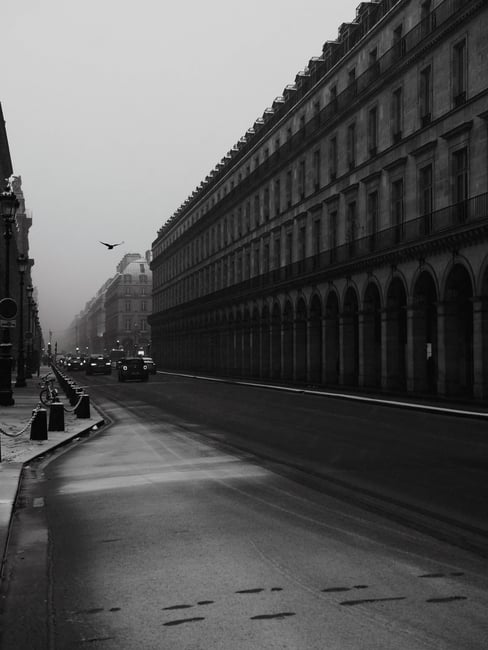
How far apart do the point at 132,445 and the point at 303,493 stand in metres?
6.24

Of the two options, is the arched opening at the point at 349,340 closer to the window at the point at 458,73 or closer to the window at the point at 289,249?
the window at the point at 289,249

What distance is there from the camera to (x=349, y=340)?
42094 millimetres

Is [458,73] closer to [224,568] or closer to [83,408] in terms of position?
[83,408]

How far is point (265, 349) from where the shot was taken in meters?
57.9

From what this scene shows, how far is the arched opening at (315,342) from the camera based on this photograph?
46.8 m

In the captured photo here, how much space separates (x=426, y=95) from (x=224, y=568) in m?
31.0

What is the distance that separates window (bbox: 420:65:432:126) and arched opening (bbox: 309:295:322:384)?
1491 cm

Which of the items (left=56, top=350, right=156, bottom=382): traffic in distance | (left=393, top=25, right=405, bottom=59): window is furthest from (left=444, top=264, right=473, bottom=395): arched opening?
(left=56, top=350, right=156, bottom=382): traffic in distance

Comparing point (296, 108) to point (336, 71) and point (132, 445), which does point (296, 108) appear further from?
point (132, 445)

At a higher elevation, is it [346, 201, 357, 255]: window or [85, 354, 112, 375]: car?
[346, 201, 357, 255]: window

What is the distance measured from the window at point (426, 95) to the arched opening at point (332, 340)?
41.6ft

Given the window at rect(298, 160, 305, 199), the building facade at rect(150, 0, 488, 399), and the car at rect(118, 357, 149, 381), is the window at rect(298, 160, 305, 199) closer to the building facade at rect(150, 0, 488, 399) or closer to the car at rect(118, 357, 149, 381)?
the building facade at rect(150, 0, 488, 399)

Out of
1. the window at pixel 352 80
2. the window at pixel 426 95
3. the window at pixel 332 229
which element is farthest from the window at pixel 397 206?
the window at pixel 332 229

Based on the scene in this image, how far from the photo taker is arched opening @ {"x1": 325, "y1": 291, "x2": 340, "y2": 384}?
44219 millimetres
